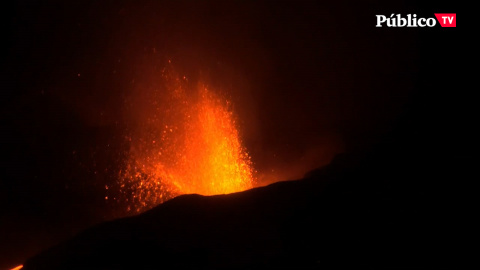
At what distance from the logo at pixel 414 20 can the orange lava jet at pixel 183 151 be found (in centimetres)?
678

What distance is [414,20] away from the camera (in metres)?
13.9

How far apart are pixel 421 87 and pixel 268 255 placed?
1112 cm

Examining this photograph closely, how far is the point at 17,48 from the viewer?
11398mm

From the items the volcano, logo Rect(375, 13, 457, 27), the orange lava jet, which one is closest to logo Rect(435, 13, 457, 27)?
logo Rect(375, 13, 457, 27)

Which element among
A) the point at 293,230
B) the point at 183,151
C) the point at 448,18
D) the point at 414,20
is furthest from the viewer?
the point at 414,20

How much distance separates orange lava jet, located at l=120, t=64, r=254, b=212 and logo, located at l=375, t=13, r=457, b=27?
678cm

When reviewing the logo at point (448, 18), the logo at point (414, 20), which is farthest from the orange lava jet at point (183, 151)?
the logo at point (448, 18)

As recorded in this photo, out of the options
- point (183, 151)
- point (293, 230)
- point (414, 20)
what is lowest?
point (293, 230)

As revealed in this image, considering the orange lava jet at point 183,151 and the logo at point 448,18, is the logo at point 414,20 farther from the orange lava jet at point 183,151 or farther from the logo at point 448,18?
the orange lava jet at point 183,151

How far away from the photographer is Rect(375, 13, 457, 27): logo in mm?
13366

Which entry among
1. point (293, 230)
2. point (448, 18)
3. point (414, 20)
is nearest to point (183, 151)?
point (293, 230)

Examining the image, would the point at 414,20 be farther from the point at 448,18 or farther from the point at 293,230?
the point at 293,230

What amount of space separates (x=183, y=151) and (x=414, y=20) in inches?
371

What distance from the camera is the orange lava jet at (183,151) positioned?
9.98 meters
